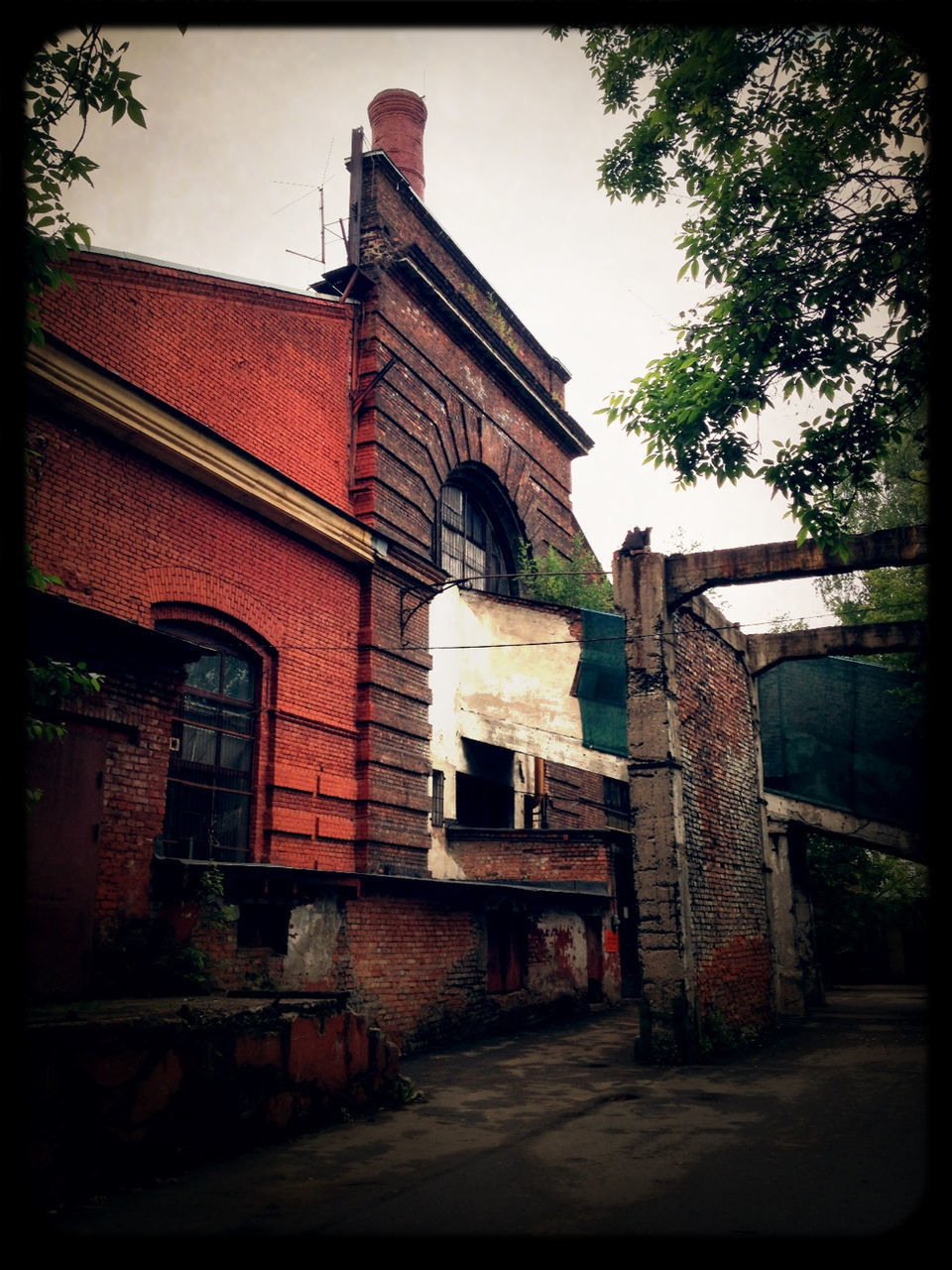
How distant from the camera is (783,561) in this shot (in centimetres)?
1031

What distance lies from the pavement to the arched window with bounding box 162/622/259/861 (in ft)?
10.3

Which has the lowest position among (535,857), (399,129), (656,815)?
(535,857)

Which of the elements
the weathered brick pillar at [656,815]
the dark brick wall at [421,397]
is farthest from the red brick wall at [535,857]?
the dark brick wall at [421,397]

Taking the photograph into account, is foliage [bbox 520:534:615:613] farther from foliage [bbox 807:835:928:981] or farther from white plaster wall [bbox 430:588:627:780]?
foliage [bbox 807:835:928:981]

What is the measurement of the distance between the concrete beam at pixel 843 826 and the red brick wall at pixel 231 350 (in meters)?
8.30

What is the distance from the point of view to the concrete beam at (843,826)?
14.3m

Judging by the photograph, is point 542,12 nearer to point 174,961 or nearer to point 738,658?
point 174,961

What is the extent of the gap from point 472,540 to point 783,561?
653 centimetres

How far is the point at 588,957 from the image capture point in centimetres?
1482

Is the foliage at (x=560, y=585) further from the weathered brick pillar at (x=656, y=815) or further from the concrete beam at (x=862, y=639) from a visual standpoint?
the weathered brick pillar at (x=656, y=815)

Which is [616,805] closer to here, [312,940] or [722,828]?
[722,828]

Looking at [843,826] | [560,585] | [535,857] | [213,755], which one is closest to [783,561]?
[560,585]

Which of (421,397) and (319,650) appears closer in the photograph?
(319,650)

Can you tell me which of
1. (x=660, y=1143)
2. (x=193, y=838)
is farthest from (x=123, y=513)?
(x=660, y=1143)
